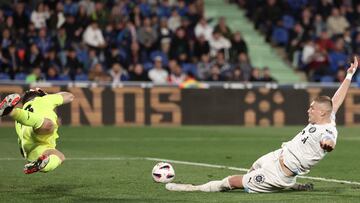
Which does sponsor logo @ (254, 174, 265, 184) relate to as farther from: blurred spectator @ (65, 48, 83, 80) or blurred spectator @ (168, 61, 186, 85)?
blurred spectator @ (65, 48, 83, 80)

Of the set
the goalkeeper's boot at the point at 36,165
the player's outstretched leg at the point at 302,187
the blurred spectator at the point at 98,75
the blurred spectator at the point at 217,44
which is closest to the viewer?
the goalkeeper's boot at the point at 36,165

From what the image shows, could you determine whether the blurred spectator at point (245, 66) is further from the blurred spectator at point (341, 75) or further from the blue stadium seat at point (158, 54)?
the blurred spectator at point (341, 75)

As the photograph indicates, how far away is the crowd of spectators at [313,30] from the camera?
2948 cm

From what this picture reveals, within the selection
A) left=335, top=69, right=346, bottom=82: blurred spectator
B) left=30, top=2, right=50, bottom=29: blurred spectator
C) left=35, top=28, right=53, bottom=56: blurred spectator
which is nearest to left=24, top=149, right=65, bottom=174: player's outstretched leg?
left=35, top=28, right=53, bottom=56: blurred spectator

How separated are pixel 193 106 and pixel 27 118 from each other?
14.7 meters

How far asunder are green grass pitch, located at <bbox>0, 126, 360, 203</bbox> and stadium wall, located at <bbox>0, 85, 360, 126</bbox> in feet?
2.02

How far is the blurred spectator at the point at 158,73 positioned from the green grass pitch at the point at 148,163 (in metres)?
2.06

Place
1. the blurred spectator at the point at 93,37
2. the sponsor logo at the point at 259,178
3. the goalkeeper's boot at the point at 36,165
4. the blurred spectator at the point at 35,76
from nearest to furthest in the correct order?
1. the sponsor logo at the point at 259,178
2. the goalkeeper's boot at the point at 36,165
3. the blurred spectator at the point at 35,76
4. the blurred spectator at the point at 93,37

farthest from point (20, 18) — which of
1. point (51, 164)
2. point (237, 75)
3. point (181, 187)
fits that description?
point (181, 187)

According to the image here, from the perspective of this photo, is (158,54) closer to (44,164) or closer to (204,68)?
(204,68)

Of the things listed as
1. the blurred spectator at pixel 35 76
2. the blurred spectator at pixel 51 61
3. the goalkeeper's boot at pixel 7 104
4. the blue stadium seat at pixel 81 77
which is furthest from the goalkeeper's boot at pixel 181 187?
the blurred spectator at pixel 51 61

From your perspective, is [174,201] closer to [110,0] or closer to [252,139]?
[252,139]

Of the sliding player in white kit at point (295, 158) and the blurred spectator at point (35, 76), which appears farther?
the blurred spectator at point (35, 76)

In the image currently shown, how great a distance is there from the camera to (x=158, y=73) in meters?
26.5
